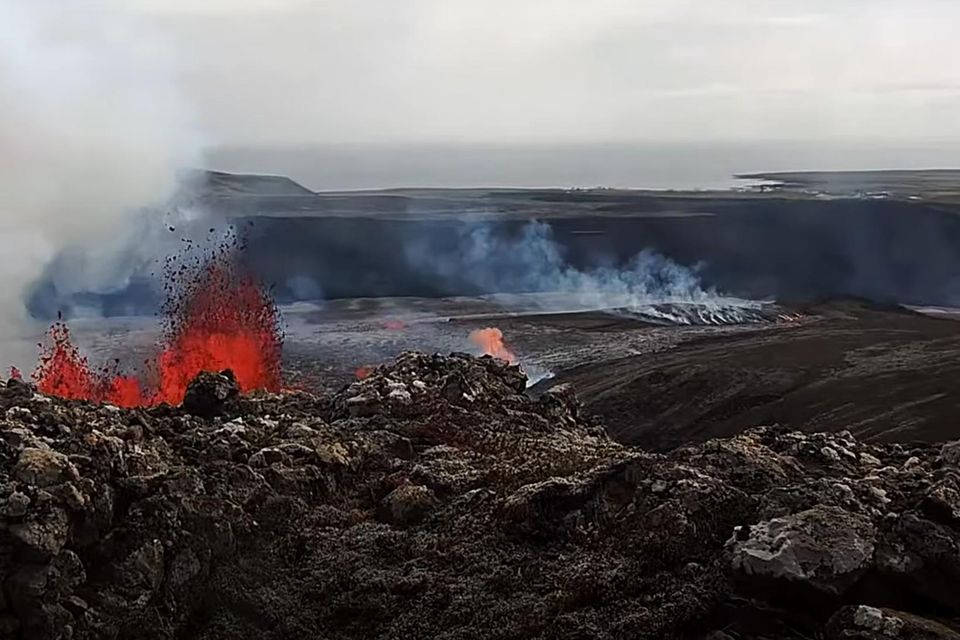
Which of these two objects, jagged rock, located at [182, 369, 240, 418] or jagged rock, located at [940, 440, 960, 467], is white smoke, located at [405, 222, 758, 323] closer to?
jagged rock, located at [182, 369, 240, 418]

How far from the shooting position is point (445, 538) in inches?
411

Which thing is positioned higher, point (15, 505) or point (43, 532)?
point (15, 505)

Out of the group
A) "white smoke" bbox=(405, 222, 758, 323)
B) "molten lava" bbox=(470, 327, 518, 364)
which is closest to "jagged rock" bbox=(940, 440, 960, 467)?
"molten lava" bbox=(470, 327, 518, 364)

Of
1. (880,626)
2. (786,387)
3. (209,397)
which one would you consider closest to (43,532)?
(209,397)

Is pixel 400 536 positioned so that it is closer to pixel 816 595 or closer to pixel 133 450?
pixel 133 450

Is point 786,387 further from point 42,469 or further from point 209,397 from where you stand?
point 42,469

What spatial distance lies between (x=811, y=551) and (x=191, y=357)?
2016 centimetres

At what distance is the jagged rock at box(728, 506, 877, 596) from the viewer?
849cm

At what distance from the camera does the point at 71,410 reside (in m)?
11.6

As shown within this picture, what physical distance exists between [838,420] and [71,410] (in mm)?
18881

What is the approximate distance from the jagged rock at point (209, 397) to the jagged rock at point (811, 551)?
791cm

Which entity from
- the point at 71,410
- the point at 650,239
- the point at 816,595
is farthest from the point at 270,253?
the point at 816,595

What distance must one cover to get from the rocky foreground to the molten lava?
23834 millimetres

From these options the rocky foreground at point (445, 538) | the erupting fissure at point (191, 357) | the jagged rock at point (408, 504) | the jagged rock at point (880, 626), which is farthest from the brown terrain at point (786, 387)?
the jagged rock at point (880, 626)
